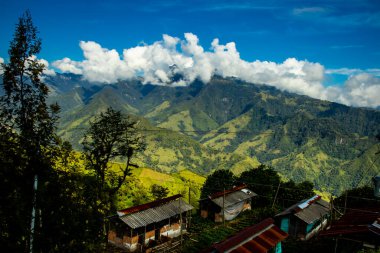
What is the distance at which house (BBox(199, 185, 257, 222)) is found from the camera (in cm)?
5438

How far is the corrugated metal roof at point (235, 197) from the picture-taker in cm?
5419

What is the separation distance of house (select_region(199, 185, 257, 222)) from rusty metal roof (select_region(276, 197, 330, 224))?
11887 millimetres

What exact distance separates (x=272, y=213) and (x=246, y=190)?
14920mm

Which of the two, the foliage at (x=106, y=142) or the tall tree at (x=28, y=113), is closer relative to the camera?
the tall tree at (x=28, y=113)

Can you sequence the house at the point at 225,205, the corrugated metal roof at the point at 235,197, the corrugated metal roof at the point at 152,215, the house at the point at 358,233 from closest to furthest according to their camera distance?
the house at the point at 358,233, the corrugated metal roof at the point at 152,215, the corrugated metal roof at the point at 235,197, the house at the point at 225,205

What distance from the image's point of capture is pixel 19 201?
8883 mm

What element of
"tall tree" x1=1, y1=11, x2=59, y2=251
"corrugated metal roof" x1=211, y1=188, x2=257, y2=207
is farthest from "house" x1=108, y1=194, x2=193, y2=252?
"tall tree" x1=1, y1=11, x2=59, y2=251

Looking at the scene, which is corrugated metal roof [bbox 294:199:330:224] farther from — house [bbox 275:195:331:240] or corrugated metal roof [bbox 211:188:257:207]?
corrugated metal roof [bbox 211:188:257:207]

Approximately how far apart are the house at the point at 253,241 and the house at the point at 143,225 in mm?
11901

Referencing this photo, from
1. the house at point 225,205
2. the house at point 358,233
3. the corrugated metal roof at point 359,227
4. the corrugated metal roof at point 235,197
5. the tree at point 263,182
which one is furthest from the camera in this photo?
the tree at point 263,182

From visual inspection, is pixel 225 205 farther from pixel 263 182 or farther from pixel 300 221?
Answer: pixel 263 182

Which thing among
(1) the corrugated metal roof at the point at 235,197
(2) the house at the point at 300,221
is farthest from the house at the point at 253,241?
(1) the corrugated metal roof at the point at 235,197

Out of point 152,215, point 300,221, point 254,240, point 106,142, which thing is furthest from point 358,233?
point 152,215

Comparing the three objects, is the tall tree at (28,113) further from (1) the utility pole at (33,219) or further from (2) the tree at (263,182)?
(2) the tree at (263,182)
